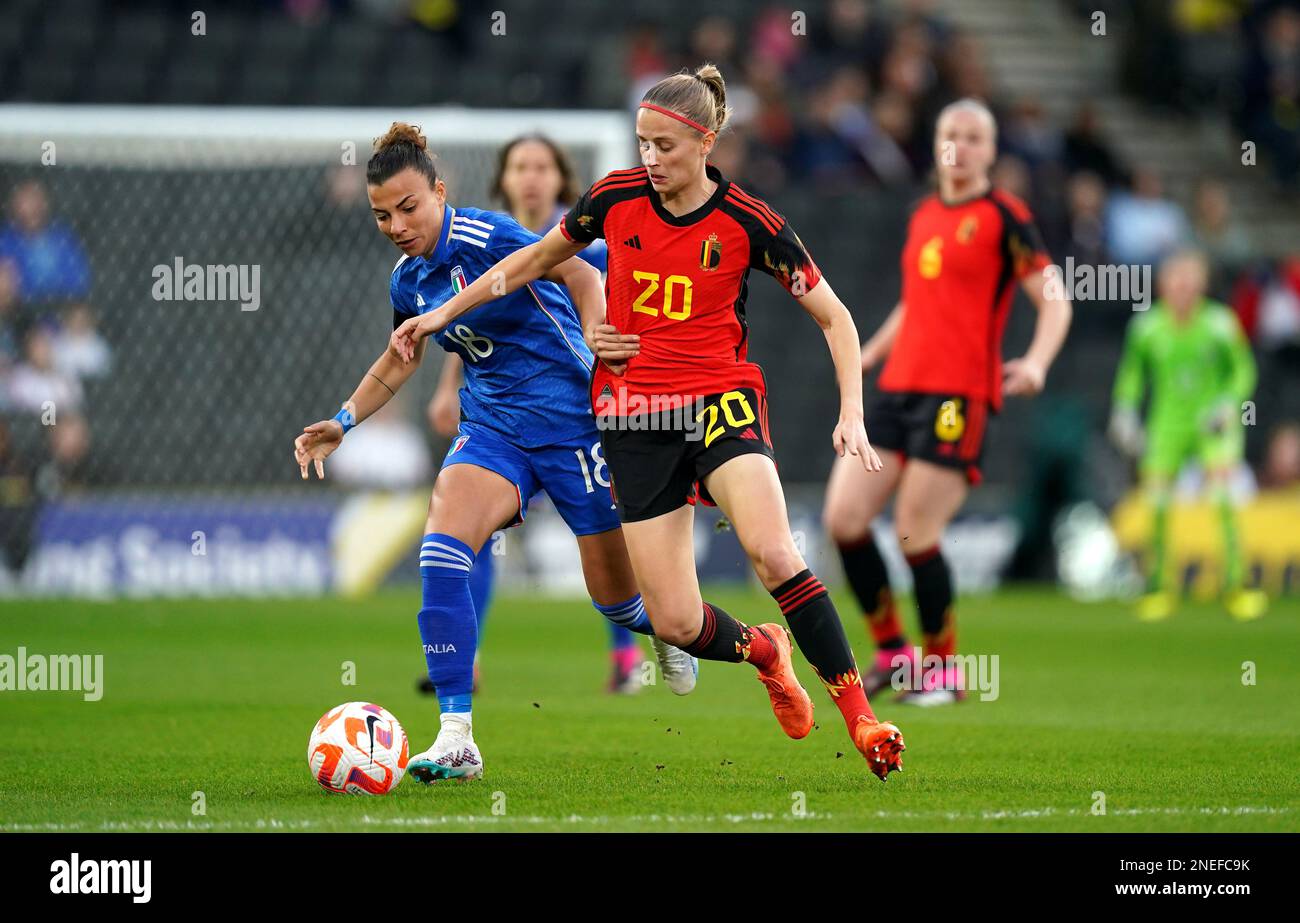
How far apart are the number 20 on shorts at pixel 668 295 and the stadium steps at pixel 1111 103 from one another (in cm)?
1723

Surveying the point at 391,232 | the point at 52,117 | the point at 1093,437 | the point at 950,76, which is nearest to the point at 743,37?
the point at 950,76

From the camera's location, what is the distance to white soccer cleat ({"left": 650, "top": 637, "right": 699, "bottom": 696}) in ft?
23.3

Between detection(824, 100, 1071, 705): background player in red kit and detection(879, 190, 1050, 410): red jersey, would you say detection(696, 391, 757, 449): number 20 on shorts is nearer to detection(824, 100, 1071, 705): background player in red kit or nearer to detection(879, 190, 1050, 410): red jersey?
detection(824, 100, 1071, 705): background player in red kit

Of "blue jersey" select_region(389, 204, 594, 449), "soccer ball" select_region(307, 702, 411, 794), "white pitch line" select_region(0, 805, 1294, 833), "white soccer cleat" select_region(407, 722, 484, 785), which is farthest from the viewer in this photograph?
"blue jersey" select_region(389, 204, 594, 449)

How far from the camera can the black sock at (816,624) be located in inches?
240

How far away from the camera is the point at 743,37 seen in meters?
20.7

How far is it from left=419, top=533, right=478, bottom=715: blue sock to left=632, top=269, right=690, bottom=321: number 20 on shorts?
3.51 feet

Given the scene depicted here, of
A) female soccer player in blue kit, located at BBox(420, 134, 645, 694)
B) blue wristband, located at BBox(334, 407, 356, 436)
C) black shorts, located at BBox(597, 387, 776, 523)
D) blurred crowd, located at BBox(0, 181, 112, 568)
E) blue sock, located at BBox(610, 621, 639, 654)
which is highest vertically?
blurred crowd, located at BBox(0, 181, 112, 568)

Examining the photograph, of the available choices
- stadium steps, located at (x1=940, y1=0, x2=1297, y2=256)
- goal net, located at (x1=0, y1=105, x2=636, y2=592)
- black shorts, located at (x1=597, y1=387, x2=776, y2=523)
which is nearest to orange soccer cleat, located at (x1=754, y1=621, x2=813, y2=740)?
black shorts, located at (x1=597, y1=387, x2=776, y2=523)

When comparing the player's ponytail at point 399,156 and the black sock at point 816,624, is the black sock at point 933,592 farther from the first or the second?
the player's ponytail at point 399,156

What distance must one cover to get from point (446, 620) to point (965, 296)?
3.43 metres

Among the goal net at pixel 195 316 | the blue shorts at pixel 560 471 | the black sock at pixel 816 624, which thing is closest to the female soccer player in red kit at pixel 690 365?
the black sock at pixel 816 624

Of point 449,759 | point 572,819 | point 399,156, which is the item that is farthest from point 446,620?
point 399,156
